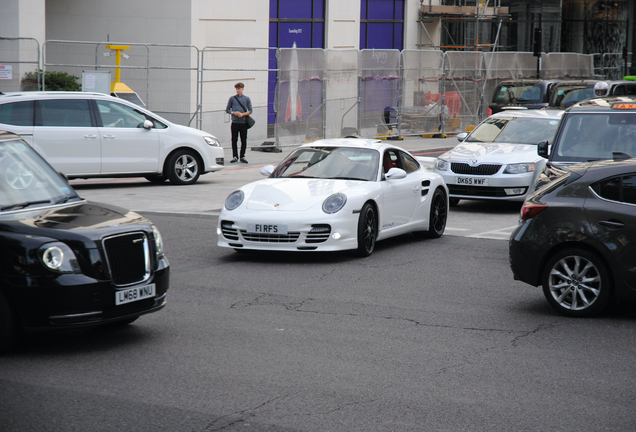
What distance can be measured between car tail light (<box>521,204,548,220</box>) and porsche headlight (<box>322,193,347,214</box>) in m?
2.54

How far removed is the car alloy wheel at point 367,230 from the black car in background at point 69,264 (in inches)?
149

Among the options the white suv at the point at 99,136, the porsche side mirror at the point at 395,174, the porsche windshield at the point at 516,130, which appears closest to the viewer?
the porsche side mirror at the point at 395,174

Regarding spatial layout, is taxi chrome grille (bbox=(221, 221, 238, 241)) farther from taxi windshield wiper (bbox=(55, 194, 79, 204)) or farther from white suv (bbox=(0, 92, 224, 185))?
white suv (bbox=(0, 92, 224, 185))

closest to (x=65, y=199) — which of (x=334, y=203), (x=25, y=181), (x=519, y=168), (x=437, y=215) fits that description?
(x=25, y=181)

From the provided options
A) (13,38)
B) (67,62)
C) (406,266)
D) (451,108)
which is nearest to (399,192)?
(406,266)

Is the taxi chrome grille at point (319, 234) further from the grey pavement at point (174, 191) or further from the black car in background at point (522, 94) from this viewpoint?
the black car in background at point (522, 94)

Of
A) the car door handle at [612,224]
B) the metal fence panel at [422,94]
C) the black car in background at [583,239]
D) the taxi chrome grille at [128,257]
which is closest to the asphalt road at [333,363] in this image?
the black car in background at [583,239]

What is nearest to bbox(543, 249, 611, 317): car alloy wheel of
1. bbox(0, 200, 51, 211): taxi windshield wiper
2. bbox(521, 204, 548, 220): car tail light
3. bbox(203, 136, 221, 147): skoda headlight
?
bbox(521, 204, 548, 220): car tail light

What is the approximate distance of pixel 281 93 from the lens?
75.3ft

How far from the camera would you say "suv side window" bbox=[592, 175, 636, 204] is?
7.47m

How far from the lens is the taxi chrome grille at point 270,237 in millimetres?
9719

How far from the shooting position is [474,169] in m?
14.6

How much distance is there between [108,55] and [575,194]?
60.6 ft

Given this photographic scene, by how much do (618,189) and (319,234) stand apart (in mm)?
3447
